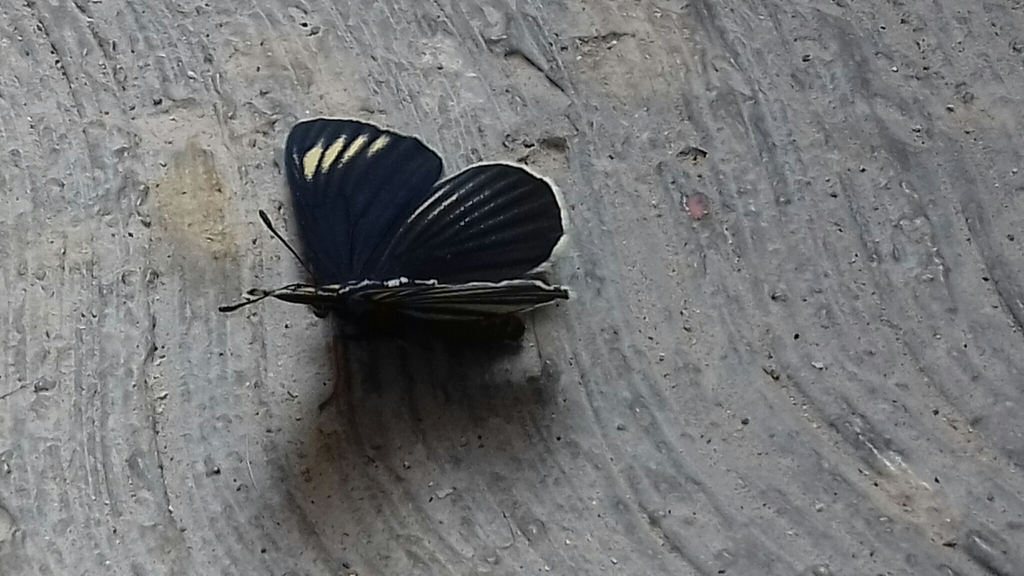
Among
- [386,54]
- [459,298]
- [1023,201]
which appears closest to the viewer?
[459,298]

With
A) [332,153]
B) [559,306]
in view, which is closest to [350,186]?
[332,153]

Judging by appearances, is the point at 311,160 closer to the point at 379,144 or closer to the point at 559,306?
the point at 379,144

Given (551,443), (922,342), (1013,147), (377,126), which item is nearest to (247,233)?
(377,126)

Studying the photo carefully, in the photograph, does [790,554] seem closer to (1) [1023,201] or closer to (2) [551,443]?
(2) [551,443]

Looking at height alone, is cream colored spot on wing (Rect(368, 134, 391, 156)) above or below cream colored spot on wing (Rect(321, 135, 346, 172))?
above
